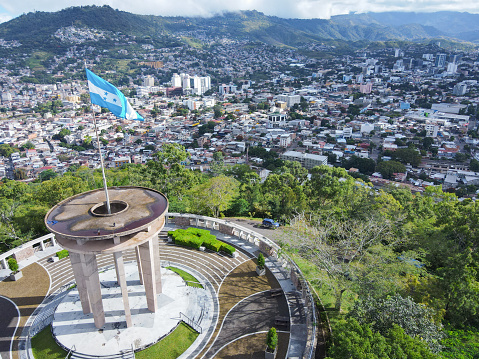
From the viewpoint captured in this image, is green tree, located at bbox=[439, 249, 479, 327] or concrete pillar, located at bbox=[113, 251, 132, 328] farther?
green tree, located at bbox=[439, 249, 479, 327]

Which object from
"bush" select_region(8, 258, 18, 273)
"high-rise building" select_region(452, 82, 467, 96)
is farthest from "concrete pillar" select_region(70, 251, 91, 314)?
"high-rise building" select_region(452, 82, 467, 96)

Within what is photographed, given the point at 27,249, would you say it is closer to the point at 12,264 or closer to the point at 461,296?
the point at 12,264

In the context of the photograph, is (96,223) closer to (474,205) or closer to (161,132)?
(474,205)

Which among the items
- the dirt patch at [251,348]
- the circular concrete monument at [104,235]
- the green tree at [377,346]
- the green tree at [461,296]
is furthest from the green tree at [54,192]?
the green tree at [461,296]

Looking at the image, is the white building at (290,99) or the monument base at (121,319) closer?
the monument base at (121,319)

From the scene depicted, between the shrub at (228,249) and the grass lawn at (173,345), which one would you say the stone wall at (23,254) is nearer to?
the grass lawn at (173,345)

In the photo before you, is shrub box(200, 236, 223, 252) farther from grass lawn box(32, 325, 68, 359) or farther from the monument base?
grass lawn box(32, 325, 68, 359)

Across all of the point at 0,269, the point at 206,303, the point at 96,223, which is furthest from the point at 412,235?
the point at 0,269

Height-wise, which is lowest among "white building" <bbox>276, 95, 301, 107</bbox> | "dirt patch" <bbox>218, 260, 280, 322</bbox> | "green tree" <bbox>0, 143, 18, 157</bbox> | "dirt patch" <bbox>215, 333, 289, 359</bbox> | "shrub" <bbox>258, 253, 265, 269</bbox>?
"green tree" <bbox>0, 143, 18, 157</bbox>
